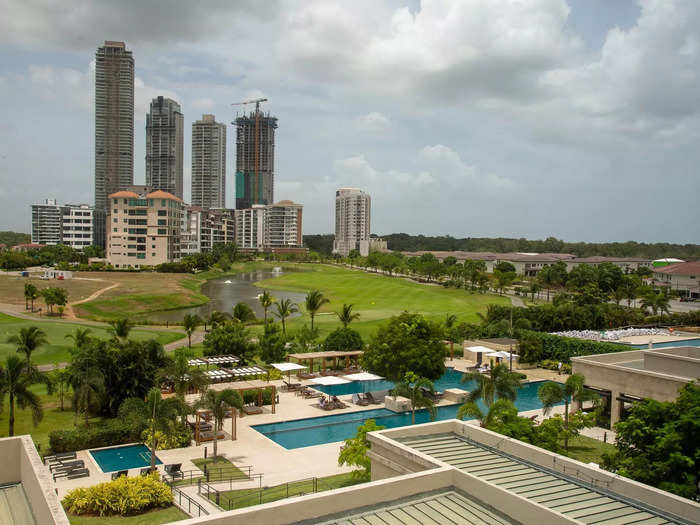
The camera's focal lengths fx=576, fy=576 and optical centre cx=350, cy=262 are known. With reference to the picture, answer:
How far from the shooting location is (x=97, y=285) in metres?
84.2

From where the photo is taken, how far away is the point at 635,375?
2697cm

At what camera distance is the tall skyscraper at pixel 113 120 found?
186750 mm

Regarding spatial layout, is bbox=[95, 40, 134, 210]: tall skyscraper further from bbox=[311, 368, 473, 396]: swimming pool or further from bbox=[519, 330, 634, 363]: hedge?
bbox=[519, 330, 634, 363]: hedge

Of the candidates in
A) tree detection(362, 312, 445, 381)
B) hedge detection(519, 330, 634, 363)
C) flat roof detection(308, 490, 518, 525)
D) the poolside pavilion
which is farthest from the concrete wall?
hedge detection(519, 330, 634, 363)

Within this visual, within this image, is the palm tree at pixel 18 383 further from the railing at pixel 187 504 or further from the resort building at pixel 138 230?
the resort building at pixel 138 230

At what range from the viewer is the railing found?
679 inches

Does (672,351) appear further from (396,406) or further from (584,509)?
(584,509)

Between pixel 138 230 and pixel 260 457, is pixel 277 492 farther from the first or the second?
pixel 138 230

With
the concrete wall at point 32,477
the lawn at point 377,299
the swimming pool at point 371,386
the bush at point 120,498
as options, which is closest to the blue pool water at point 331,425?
the swimming pool at point 371,386

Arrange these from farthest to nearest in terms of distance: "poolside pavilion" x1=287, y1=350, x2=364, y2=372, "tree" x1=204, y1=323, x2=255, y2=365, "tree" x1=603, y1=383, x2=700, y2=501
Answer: "tree" x1=204, y1=323, x2=255, y2=365 < "poolside pavilion" x1=287, y1=350, x2=364, y2=372 < "tree" x1=603, y1=383, x2=700, y2=501

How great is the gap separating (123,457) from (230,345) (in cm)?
1533

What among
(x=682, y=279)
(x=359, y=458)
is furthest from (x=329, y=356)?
(x=682, y=279)

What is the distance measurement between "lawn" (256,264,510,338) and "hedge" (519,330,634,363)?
14.6 m

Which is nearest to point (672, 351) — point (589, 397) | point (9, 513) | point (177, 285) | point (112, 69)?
point (589, 397)
